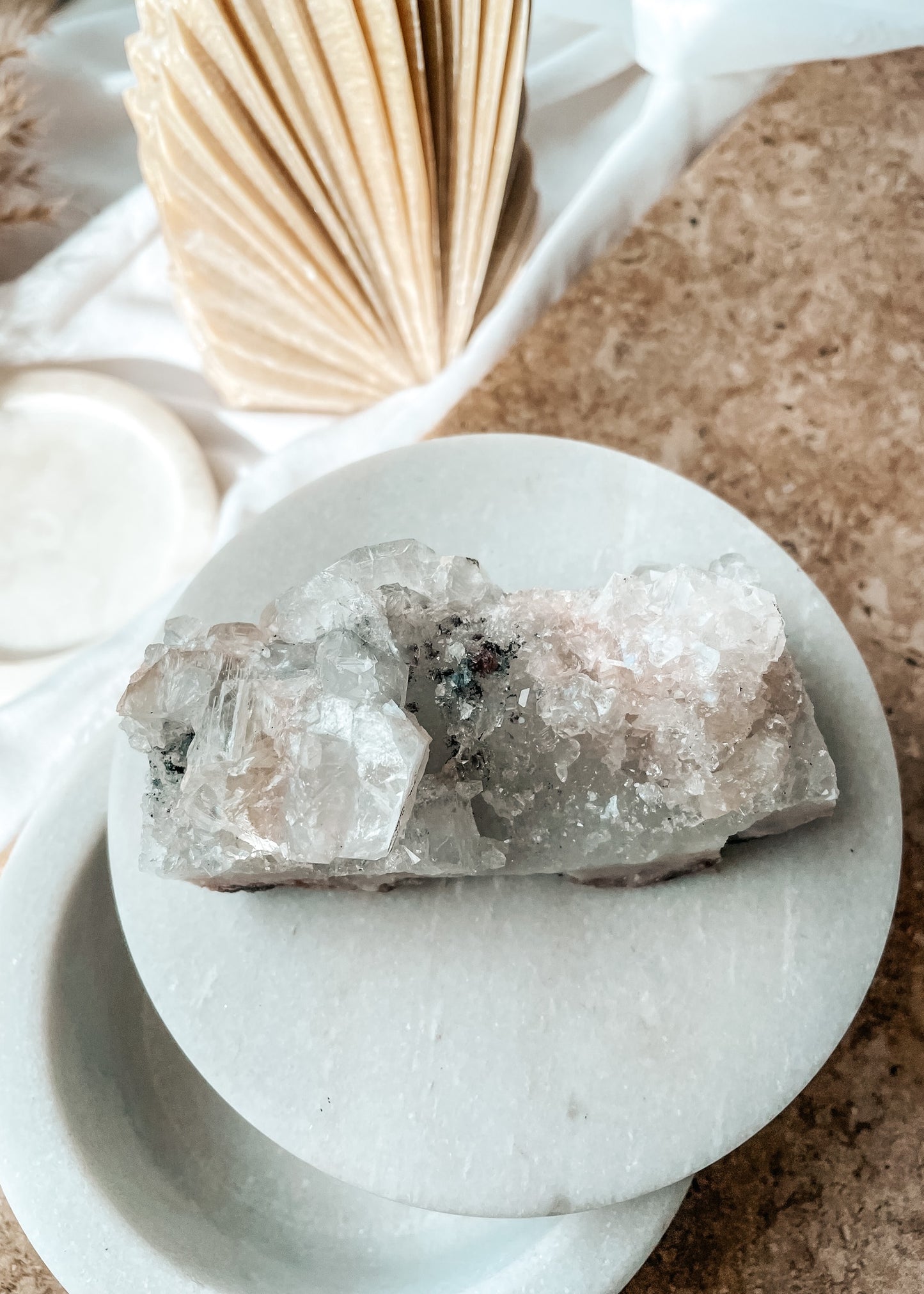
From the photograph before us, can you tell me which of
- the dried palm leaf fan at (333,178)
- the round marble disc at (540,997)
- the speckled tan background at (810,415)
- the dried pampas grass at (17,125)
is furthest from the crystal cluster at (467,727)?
the dried pampas grass at (17,125)

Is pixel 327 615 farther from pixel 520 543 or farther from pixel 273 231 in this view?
pixel 273 231

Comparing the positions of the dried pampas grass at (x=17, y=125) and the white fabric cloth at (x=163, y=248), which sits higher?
the dried pampas grass at (x=17, y=125)

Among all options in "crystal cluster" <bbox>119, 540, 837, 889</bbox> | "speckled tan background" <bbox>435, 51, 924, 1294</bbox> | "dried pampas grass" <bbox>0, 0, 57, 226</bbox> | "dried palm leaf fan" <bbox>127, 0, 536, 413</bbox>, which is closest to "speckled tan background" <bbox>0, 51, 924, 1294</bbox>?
"speckled tan background" <bbox>435, 51, 924, 1294</bbox>

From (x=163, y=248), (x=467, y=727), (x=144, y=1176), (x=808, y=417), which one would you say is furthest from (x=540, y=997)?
(x=163, y=248)

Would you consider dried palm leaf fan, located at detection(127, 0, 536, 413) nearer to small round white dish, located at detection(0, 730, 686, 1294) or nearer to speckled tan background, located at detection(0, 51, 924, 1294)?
speckled tan background, located at detection(0, 51, 924, 1294)

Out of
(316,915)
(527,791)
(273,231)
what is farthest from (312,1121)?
(273,231)

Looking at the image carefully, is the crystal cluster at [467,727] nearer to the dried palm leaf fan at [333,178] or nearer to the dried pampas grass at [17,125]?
the dried palm leaf fan at [333,178]
